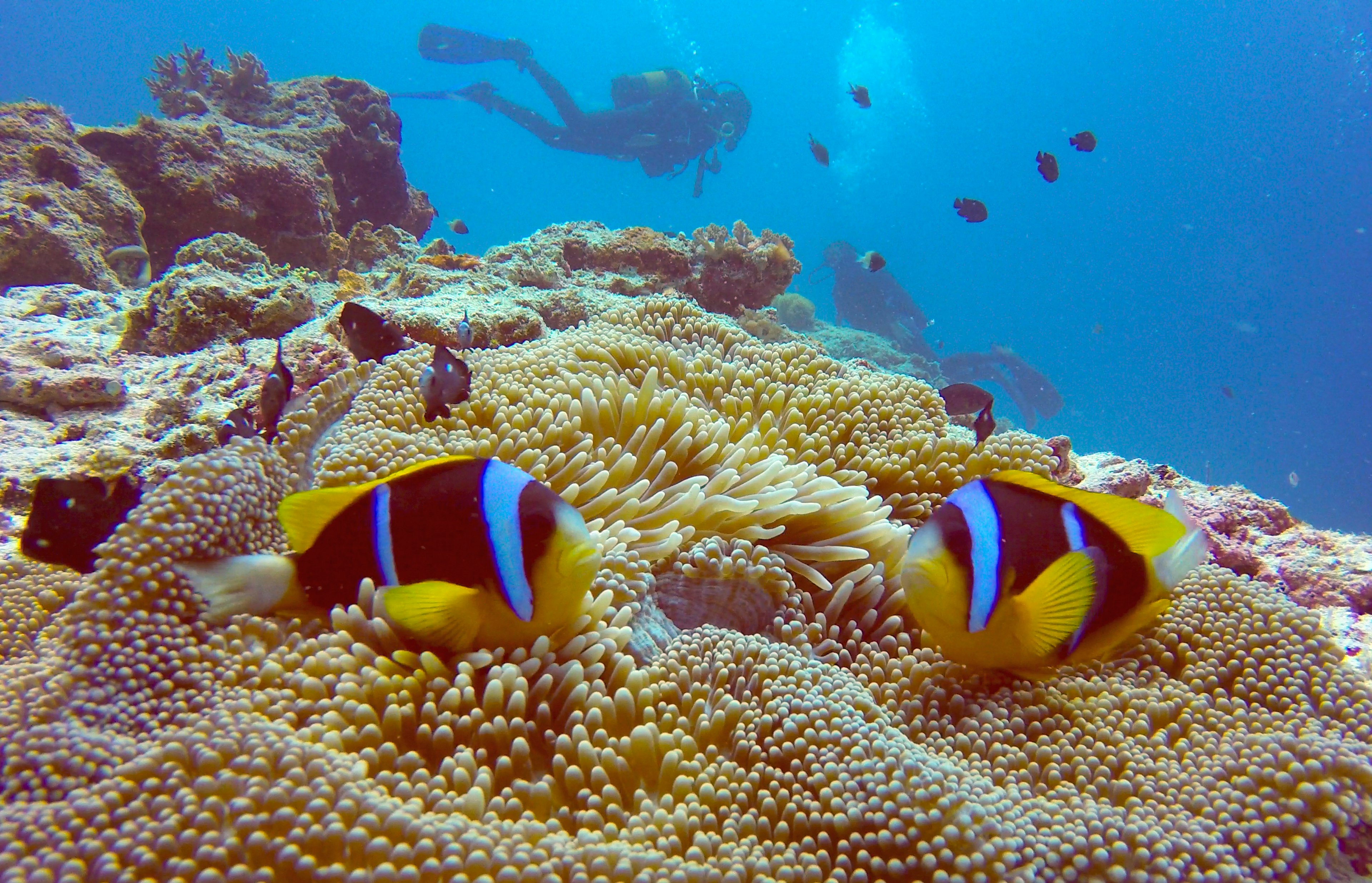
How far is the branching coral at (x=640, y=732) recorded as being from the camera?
1.02 metres

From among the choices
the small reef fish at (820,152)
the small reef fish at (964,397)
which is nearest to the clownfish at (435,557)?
the small reef fish at (964,397)

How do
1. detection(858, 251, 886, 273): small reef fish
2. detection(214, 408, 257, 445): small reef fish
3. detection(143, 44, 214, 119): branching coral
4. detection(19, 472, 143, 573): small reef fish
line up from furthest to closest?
detection(143, 44, 214, 119): branching coral → detection(858, 251, 886, 273): small reef fish → detection(214, 408, 257, 445): small reef fish → detection(19, 472, 143, 573): small reef fish

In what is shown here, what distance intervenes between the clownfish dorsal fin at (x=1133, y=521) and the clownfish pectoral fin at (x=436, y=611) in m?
1.21

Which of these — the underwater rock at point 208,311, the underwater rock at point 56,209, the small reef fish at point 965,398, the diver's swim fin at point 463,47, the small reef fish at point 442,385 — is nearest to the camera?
the small reef fish at point 442,385

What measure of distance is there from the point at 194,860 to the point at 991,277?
83.2 meters

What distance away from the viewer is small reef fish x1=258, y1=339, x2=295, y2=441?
271 cm

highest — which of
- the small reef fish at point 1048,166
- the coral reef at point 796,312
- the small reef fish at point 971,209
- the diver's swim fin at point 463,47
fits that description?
the diver's swim fin at point 463,47

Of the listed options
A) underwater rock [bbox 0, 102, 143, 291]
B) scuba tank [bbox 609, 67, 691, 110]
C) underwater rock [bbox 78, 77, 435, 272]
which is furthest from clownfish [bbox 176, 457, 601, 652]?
scuba tank [bbox 609, 67, 691, 110]

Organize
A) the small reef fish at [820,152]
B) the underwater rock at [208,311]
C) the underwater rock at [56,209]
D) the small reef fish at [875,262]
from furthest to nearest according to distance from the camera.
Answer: the small reef fish at [820,152] → the small reef fish at [875,262] → the underwater rock at [56,209] → the underwater rock at [208,311]

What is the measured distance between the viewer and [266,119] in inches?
318

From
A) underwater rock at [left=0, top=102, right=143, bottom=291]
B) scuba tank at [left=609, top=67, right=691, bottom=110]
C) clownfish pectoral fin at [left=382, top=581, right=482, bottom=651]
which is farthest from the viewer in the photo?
scuba tank at [left=609, top=67, right=691, bottom=110]

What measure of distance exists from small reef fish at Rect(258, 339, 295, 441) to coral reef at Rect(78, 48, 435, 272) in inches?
197

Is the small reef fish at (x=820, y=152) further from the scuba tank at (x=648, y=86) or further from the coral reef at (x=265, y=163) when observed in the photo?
the scuba tank at (x=648, y=86)

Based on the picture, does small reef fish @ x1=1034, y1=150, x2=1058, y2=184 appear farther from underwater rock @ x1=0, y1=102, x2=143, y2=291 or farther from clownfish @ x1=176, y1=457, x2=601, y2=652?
underwater rock @ x1=0, y1=102, x2=143, y2=291
